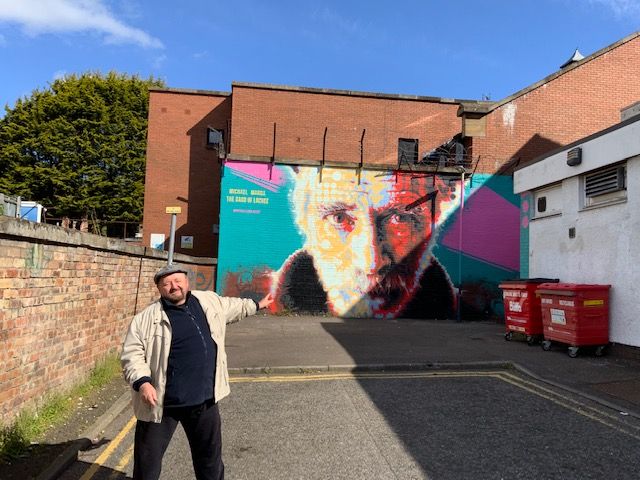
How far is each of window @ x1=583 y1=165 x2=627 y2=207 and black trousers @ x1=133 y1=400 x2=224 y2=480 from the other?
8.84 m

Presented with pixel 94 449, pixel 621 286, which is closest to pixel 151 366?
pixel 94 449

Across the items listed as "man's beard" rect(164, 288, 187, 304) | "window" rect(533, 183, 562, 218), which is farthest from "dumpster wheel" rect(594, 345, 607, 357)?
"man's beard" rect(164, 288, 187, 304)

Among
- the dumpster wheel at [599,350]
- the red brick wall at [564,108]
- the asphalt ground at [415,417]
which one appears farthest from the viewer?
the red brick wall at [564,108]

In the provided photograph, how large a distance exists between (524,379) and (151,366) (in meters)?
A: 6.12

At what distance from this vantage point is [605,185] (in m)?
9.61

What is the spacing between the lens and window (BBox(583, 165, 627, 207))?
9180mm

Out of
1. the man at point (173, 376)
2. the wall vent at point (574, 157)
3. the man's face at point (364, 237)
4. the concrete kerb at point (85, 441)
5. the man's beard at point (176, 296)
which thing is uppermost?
the wall vent at point (574, 157)

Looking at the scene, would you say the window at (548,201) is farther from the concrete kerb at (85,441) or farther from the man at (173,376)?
the man at (173,376)

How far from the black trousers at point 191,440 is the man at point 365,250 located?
12.5 metres

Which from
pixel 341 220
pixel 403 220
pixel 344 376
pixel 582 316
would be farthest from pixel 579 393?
pixel 341 220

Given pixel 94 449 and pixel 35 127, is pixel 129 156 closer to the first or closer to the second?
pixel 35 127

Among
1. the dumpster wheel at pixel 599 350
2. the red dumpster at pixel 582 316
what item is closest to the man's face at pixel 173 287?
the red dumpster at pixel 582 316

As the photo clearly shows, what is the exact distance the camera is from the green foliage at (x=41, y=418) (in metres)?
4.13

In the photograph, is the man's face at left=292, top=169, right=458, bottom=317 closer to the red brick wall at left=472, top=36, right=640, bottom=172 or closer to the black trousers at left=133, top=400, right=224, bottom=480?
the red brick wall at left=472, top=36, right=640, bottom=172
